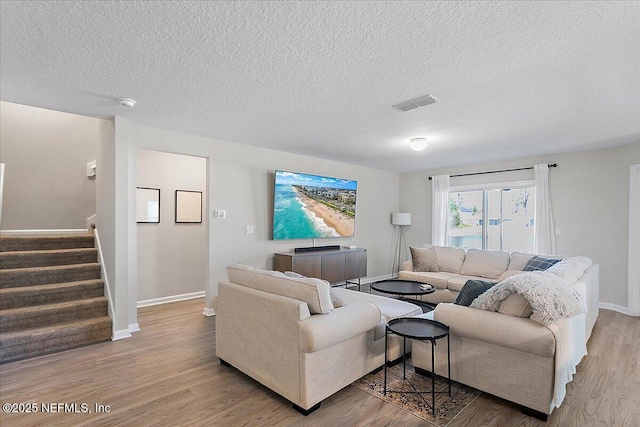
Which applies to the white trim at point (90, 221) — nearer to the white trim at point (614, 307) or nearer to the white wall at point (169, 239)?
the white wall at point (169, 239)

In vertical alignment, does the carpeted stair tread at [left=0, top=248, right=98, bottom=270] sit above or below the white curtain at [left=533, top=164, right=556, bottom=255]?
below

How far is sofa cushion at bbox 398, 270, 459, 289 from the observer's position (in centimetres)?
479

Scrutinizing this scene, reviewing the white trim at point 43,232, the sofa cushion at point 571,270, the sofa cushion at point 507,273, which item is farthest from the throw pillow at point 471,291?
the white trim at point 43,232

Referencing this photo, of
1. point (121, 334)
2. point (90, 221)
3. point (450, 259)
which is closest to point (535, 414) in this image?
point (450, 259)

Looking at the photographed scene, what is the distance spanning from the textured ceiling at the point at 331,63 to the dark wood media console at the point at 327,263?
75.3 inches

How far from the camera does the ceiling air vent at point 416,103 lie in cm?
293

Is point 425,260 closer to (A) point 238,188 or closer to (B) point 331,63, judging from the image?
(A) point 238,188

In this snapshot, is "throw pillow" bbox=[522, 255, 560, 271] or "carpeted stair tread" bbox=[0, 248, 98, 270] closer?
"carpeted stair tread" bbox=[0, 248, 98, 270]

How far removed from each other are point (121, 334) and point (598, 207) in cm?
658

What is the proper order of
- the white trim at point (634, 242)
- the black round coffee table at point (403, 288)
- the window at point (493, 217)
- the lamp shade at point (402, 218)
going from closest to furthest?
the black round coffee table at point (403, 288), the white trim at point (634, 242), the window at point (493, 217), the lamp shade at point (402, 218)

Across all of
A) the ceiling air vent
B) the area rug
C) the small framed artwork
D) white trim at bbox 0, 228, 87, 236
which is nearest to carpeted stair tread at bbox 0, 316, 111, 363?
the small framed artwork

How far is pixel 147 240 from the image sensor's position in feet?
16.0

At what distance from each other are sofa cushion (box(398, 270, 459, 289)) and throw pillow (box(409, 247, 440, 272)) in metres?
0.10

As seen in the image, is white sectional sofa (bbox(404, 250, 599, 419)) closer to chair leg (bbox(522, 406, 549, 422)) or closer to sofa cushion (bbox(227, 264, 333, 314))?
chair leg (bbox(522, 406, 549, 422))
